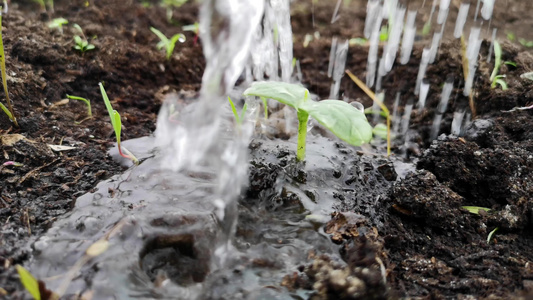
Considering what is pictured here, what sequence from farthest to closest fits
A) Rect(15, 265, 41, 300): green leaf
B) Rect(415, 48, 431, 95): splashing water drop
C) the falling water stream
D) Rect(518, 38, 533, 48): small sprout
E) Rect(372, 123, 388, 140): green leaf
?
Rect(518, 38, 533, 48): small sprout < Rect(415, 48, 431, 95): splashing water drop < Rect(372, 123, 388, 140): green leaf < the falling water stream < Rect(15, 265, 41, 300): green leaf

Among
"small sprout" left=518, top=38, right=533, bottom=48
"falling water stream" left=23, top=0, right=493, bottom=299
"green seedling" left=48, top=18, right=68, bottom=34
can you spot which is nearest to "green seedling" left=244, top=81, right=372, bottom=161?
"falling water stream" left=23, top=0, right=493, bottom=299

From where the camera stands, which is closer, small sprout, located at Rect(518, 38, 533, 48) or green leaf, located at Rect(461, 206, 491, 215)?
green leaf, located at Rect(461, 206, 491, 215)

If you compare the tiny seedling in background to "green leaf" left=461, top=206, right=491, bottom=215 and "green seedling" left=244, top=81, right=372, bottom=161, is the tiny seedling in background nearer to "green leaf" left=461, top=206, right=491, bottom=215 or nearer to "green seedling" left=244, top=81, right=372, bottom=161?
"green leaf" left=461, top=206, right=491, bottom=215

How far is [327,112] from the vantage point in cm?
112

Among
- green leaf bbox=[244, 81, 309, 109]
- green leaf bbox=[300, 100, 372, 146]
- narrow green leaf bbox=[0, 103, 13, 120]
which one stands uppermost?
green leaf bbox=[244, 81, 309, 109]

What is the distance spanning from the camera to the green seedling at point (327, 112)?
1083 millimetres

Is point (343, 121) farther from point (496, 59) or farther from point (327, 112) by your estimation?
point (496, 59)

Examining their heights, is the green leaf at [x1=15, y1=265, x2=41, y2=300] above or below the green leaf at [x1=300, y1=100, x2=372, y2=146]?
below

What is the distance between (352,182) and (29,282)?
36.9 inches

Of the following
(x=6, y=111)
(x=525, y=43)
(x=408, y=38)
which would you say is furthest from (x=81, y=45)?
(x=525, y=43)

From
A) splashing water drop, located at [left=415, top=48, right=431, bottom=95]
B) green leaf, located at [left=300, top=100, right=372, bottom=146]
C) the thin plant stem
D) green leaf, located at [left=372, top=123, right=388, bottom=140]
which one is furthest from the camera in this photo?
splashing water drop, located at [left=415, top=48, right=431, bottom=95]

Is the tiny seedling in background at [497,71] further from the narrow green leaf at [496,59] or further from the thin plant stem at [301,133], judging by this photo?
the thin plant stem at [301,133]

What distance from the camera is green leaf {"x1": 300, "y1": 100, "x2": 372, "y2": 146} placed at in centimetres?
108

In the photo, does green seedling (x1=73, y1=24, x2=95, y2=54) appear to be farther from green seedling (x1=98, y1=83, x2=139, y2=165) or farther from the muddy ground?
green seedling (x1=98, y1=83, x2=139, y2=165)
